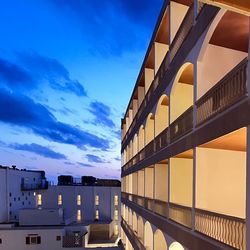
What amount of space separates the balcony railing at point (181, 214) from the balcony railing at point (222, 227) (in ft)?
2.45

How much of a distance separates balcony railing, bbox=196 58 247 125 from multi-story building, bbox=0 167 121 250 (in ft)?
A: 71.3

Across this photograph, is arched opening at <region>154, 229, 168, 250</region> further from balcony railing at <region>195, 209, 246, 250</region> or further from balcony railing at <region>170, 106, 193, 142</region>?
balcony railing at <region>195, 209, 246, 250</region>

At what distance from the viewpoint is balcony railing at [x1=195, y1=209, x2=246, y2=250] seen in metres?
5.98

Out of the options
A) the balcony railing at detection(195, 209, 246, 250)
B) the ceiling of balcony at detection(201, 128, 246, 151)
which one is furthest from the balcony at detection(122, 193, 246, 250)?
the ceiling of balcony at detection(201, 128, 246, 151)

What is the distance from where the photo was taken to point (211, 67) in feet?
28.7

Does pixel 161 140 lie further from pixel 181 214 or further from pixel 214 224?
pixel 214 224

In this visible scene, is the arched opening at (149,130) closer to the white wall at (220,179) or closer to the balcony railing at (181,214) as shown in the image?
the balcony railing at (181,214)

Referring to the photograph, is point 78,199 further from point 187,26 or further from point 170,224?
point 187,26

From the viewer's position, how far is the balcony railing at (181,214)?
9.30m

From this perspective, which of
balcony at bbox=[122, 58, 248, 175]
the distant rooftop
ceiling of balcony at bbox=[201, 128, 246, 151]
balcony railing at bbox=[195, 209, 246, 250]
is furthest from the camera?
the distant rooftop

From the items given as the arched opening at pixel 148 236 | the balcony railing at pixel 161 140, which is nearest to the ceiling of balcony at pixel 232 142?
the balcony railing at pixel 161 140

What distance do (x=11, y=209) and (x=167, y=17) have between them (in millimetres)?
32467

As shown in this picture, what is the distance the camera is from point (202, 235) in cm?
797

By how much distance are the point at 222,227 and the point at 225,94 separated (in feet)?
10.8
